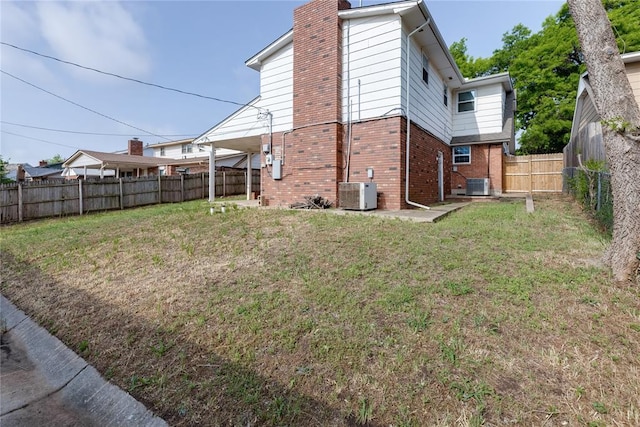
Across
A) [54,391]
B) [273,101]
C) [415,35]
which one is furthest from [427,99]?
[54,391]

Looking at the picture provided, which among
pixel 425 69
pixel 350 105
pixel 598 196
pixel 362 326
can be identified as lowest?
pixel 362 326

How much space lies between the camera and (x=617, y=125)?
10.6 ft

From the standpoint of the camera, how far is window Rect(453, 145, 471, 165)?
48.2ft

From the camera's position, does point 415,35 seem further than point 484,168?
No

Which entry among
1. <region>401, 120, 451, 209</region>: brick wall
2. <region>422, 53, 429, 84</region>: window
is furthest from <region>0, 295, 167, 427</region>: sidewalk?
<region>422, 53, 429, 84</region>: window

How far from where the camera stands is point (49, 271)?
17.1 ft

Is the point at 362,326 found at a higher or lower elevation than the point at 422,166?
lower

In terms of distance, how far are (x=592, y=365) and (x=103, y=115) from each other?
23117mm

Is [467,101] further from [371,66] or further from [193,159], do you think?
[193,159]

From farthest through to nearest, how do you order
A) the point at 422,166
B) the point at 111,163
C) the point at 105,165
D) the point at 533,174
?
the point at 105,165, the point at 111,163, the point at 533,174, the point at 422,166

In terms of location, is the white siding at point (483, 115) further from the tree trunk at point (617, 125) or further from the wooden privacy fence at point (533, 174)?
the tree trunk at point (617, 125)

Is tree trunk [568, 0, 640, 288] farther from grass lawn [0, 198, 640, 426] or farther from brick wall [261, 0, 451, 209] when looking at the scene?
brick wall [261, 0, 451, 209]

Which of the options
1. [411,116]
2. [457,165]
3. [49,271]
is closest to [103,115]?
[49,271]

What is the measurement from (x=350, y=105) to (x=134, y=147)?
91.0 feet
